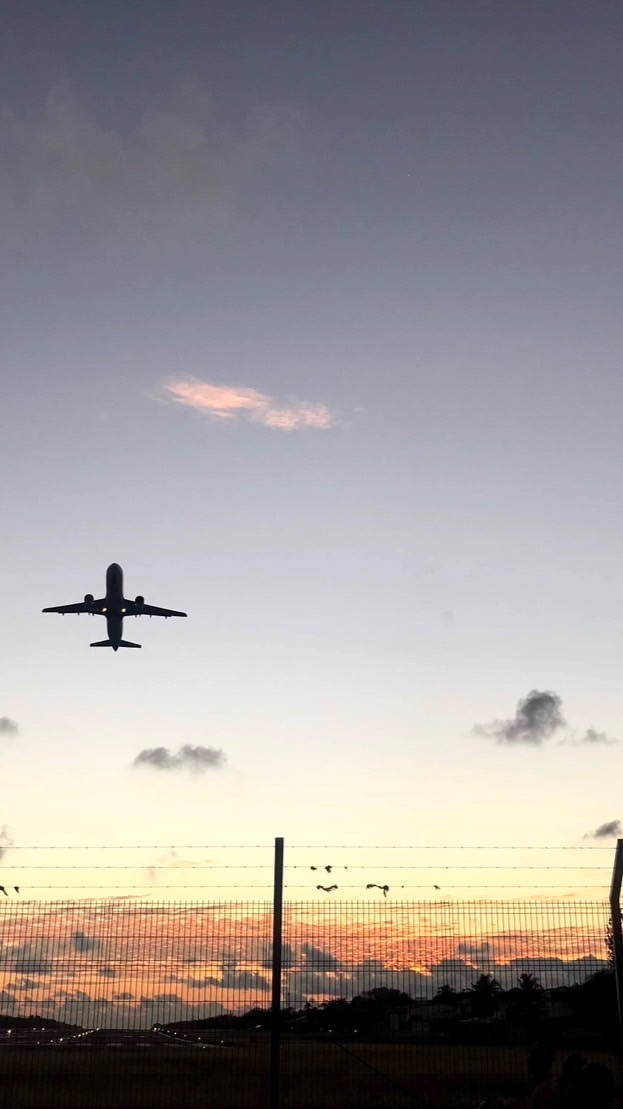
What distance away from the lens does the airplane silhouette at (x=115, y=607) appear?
7244 centimetres

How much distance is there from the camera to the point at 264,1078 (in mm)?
17172

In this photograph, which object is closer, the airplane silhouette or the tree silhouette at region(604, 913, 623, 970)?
the tree silhouette at region(604, 913, 623, 970)

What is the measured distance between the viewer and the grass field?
16.3 m

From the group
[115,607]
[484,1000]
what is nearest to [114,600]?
[115,607]

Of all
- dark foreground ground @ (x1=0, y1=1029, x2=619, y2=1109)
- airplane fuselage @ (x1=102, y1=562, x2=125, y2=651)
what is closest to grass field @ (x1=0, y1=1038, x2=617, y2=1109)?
dark foreground ground @ (x1=0, y1=1029, x2=619, y2=1109)

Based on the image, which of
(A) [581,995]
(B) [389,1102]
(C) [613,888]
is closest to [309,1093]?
(B) [389,1102]

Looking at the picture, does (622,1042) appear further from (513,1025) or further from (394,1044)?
(394,1044)

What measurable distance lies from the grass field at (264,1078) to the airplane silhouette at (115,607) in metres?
56.9

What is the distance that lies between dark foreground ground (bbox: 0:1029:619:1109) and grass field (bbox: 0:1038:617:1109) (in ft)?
0.06

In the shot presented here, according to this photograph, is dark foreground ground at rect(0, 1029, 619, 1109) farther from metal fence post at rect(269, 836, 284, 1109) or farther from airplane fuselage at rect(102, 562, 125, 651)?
airplane fuselage at rect(102, 562, 125, 651)

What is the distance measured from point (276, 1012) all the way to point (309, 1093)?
2.25 meters

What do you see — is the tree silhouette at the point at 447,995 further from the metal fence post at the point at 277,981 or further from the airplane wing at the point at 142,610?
the airplane wing at the point at 142,610

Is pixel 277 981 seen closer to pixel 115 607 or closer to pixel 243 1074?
pixel 243 1074

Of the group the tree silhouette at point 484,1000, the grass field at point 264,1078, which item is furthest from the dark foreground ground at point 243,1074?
the tree silhouette at point 484,1000
